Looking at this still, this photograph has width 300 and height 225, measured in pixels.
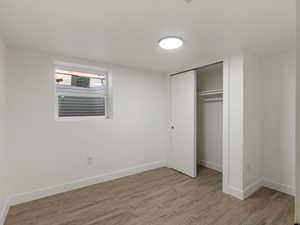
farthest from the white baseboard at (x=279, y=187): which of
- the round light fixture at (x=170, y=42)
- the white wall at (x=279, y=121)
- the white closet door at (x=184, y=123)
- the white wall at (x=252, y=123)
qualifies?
the round light fixture at (x=170, y=42)

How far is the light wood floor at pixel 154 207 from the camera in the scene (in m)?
1.94

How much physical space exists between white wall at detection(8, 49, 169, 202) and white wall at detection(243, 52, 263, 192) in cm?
169

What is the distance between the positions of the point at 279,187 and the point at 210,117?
5.53 feet

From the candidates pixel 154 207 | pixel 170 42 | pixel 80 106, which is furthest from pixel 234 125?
pixel 80 106

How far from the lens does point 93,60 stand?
9.30ft

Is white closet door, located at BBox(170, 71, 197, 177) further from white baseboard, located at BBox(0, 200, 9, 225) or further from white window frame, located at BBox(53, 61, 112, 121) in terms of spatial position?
white baseboard, located at BBox(0, 200, 9, 225)

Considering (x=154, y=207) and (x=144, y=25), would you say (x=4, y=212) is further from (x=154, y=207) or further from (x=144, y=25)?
(x=144, y=25)

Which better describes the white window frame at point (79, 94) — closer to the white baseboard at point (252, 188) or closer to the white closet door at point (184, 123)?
the white closet door at point (184, 123)

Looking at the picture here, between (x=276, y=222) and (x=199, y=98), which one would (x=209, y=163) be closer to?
(x=199, y=98)

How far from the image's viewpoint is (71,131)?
2.67m

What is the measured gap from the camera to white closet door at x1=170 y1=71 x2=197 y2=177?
3201 millimetres

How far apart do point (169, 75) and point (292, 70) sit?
6.89 feet

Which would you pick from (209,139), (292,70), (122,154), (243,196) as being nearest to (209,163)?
(209,139)

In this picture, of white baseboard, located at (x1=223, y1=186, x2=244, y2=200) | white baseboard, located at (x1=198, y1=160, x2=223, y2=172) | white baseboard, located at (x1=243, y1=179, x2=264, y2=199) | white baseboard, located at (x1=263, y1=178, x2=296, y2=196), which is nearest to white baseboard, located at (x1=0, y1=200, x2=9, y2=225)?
white baseboard, located at (x1=223, y1=186, x2=244, y2=200)
